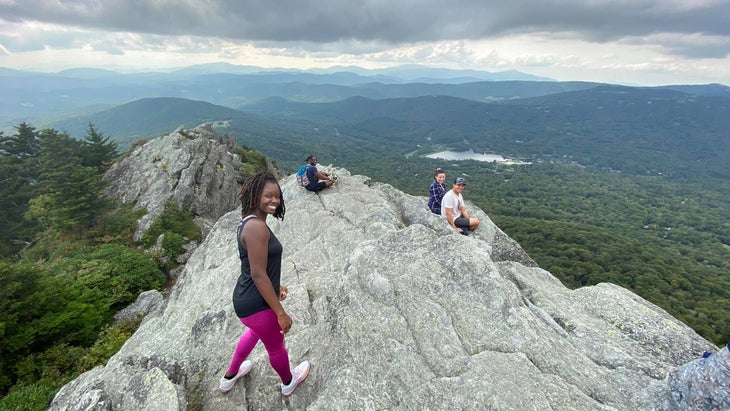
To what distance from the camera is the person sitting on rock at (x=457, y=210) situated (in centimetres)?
1395

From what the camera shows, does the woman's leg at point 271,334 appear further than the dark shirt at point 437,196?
No

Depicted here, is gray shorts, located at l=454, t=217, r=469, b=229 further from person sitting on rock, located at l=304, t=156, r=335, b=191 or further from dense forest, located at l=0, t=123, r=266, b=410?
dense forest, located at l=0, t=123, r=266, b=410

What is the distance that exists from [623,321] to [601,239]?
123 metres

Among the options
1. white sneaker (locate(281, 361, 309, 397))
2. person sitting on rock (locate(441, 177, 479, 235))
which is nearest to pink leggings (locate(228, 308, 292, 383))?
white sneaker (locate(281, 361, 309, 397))

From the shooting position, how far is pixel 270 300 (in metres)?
5.68

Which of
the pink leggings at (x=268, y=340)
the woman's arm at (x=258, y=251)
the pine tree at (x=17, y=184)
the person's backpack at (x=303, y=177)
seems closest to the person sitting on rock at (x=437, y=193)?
the person's backpack at (x=303, y=177)

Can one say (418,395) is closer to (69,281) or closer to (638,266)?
(69,281)

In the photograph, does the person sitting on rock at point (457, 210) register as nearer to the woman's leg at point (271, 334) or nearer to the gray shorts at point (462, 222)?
the gray shorts at point (462, 222)

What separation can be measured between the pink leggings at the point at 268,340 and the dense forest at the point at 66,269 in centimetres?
883

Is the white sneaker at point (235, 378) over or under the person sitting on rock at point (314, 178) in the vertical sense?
under

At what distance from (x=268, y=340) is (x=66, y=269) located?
75.6ft

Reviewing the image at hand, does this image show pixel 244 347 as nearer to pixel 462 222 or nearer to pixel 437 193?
pixel 462 222

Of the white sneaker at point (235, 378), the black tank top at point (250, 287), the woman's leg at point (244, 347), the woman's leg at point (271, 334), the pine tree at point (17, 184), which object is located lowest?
the pine tree at point (17, 184)

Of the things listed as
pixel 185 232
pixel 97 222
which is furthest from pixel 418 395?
pixel 97 222
